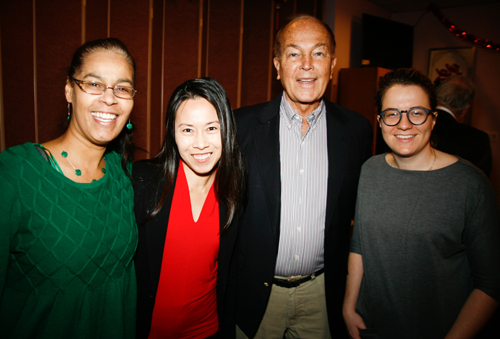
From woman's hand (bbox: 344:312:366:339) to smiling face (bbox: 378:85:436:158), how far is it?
0.82 meters

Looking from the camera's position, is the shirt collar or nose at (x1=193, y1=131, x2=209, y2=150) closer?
nose at (x1=193, y1=131, x2=209, y2=150)

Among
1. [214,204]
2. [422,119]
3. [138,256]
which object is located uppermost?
[422,119]

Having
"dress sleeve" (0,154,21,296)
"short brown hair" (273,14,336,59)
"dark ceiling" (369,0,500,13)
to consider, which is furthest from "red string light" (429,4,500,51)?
"dress sleeve" (0,154,21,296)

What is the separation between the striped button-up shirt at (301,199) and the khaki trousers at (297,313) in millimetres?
95

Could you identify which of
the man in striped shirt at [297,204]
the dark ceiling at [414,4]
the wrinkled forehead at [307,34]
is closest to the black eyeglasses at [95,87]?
the man in striped shirt at [297,204]

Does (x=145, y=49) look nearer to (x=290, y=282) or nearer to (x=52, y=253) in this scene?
(x=52, y=253)

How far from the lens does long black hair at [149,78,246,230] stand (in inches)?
58.2

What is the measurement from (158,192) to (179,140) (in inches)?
10.8

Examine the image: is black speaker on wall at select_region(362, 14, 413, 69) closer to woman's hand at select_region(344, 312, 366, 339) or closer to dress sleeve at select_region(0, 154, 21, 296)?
woman's hand at select_region(344, 312, 366, 339)

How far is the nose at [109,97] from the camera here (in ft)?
4.11

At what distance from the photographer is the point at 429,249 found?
1.28 meters

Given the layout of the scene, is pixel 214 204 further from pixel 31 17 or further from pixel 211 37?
pixel 211 37

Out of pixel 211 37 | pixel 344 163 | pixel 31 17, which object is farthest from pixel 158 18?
pixel 344 163

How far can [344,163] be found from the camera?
5.65ft
